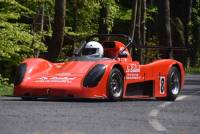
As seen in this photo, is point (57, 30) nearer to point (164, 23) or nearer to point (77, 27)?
point (77, 27)


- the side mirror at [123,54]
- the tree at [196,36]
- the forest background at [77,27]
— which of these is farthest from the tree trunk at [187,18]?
the side mirror at [123,54]

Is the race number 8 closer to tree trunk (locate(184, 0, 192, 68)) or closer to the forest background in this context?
the forest background

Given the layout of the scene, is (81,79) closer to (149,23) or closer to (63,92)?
(63,92)

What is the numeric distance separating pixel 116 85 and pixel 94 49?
1299 millimetres

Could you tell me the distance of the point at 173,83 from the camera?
18359mm

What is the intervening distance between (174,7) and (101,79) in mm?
46845

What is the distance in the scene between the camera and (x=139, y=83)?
17.2 metres

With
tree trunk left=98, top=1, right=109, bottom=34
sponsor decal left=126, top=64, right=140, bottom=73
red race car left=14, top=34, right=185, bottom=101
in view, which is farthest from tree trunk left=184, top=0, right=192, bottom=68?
sponsor decal left=126, top=64, right=140, bottom=73

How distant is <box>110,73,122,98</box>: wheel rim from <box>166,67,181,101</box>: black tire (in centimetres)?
201

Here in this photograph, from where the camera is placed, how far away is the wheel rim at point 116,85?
52.8 ft

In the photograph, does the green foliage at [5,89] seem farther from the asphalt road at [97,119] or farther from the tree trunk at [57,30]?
the asphalt road at [97,119]

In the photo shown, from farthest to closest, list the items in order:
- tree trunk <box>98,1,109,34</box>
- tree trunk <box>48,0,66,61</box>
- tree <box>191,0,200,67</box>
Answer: tree <box>191,0,200,67</box>, tree trunk <box>98,1,109,34</box>, tree trunk <box>48,0,66,61</box>

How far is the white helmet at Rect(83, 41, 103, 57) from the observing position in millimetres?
17094

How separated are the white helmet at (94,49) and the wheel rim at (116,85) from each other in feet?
3.41
